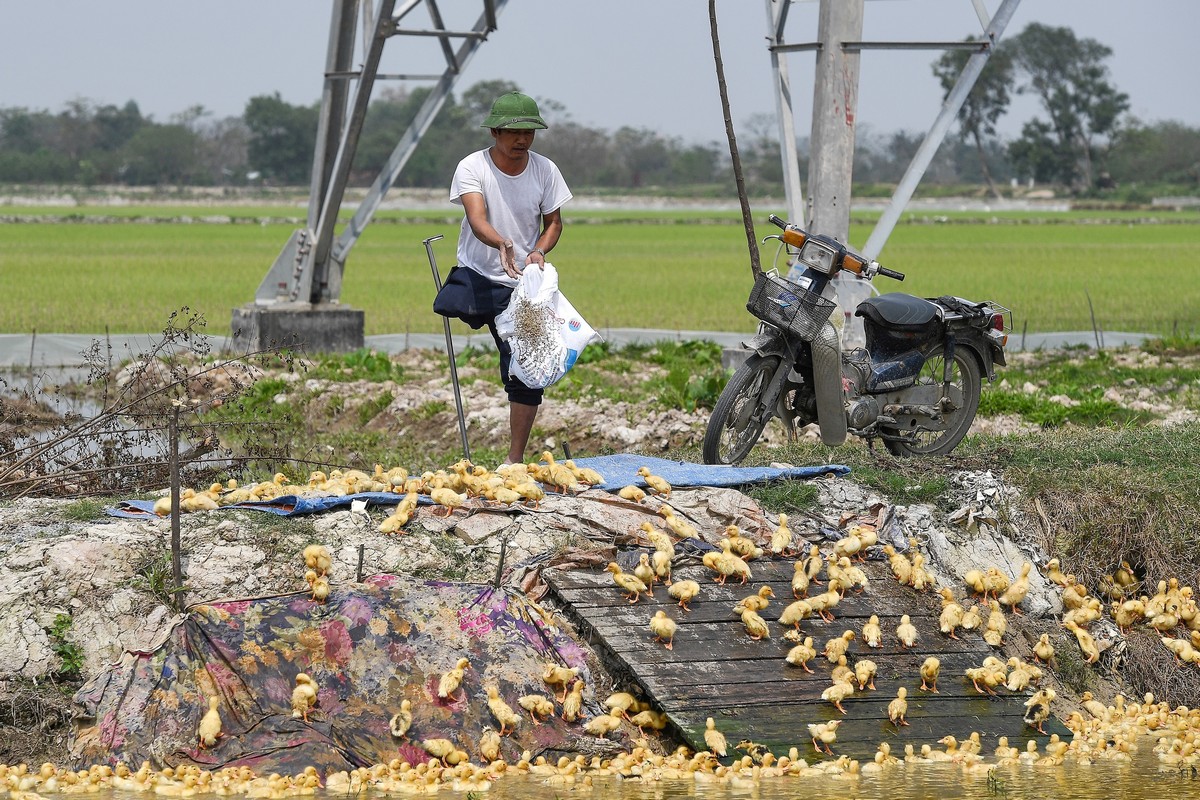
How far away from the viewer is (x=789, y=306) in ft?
21.7

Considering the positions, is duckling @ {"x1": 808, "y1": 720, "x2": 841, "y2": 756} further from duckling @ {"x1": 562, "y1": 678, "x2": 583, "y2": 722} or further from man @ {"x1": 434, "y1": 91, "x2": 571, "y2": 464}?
man @ {"x1": 434, "y1": 91, "x2": 571, "y2": 464}

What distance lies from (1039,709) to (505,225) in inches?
121

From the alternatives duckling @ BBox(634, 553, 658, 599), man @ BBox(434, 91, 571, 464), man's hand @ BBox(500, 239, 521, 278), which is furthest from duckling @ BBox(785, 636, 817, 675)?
man's hand @ BBox(500, 239, 521, 278)

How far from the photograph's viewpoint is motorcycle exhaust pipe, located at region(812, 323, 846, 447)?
6715mm

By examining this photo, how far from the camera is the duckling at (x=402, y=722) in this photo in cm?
440

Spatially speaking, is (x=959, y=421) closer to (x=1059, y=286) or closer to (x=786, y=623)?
(x=786, y=623)

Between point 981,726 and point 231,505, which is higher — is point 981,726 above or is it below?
below

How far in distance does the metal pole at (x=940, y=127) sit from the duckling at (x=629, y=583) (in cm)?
510

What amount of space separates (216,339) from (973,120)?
84.9 m

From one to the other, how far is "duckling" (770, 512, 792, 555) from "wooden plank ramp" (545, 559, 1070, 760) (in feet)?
0.44

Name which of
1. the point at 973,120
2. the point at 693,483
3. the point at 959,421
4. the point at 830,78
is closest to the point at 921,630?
the point at 693,483

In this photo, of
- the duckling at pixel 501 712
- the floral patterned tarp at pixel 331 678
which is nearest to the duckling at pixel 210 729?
the floral patterned tarp at pixel 331 678

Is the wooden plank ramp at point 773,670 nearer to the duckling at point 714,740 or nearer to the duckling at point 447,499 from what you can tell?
the duckling at point 714,740

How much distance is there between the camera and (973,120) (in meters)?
92.2
